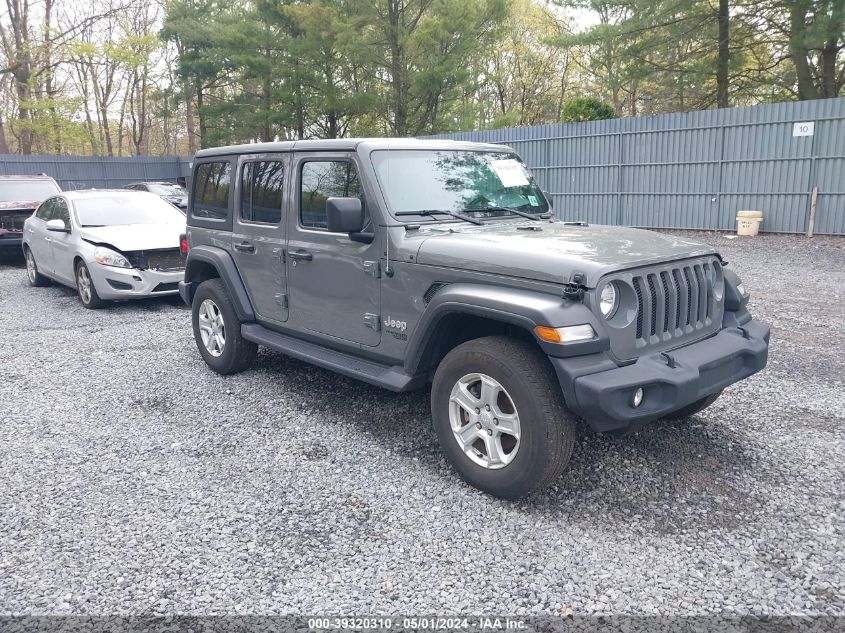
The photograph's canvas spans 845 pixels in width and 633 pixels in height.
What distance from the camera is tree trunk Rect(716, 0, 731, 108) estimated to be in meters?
18.1

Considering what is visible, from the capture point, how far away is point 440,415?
3.79m

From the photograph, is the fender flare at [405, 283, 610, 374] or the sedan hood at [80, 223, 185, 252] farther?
the sedan hood at [80, 223, 185, 252]

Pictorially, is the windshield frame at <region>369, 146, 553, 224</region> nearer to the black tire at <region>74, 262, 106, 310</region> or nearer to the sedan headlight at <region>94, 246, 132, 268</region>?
the sedan headlight at <region>94, 246, 132, 268</region>

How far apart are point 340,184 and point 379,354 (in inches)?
46.2

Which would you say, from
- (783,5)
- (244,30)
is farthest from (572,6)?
(244,30)

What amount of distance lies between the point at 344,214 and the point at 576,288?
1.44 metres

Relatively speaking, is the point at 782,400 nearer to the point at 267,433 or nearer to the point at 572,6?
the point at 267,433

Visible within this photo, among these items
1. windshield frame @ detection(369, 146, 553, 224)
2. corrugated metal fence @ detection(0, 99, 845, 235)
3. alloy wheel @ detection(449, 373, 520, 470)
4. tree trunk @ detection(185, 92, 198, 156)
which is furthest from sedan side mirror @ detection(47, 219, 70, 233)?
tree trunk @ detection(185, 92, 198, 156)

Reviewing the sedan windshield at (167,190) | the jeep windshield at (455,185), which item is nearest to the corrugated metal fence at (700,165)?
the sedan windshield at (167,190)

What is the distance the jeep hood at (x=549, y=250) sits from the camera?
10.9 feet

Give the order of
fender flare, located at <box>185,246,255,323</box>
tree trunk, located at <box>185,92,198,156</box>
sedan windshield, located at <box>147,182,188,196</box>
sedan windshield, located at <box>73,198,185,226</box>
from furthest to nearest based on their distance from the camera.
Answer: tree trunk, located at <box>185,92,198,156</box> → sedan windshield, located at <box>147,182,188,196</box> → sedan windshield, located at <box>73,198,185,226</box> → fender flare, located at <box>185,246,255,323</box>

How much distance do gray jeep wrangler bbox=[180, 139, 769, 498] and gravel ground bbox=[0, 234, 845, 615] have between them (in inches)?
15.3

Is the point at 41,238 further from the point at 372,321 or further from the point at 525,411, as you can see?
the point at 525,411

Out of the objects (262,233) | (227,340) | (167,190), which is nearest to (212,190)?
(262,233)
